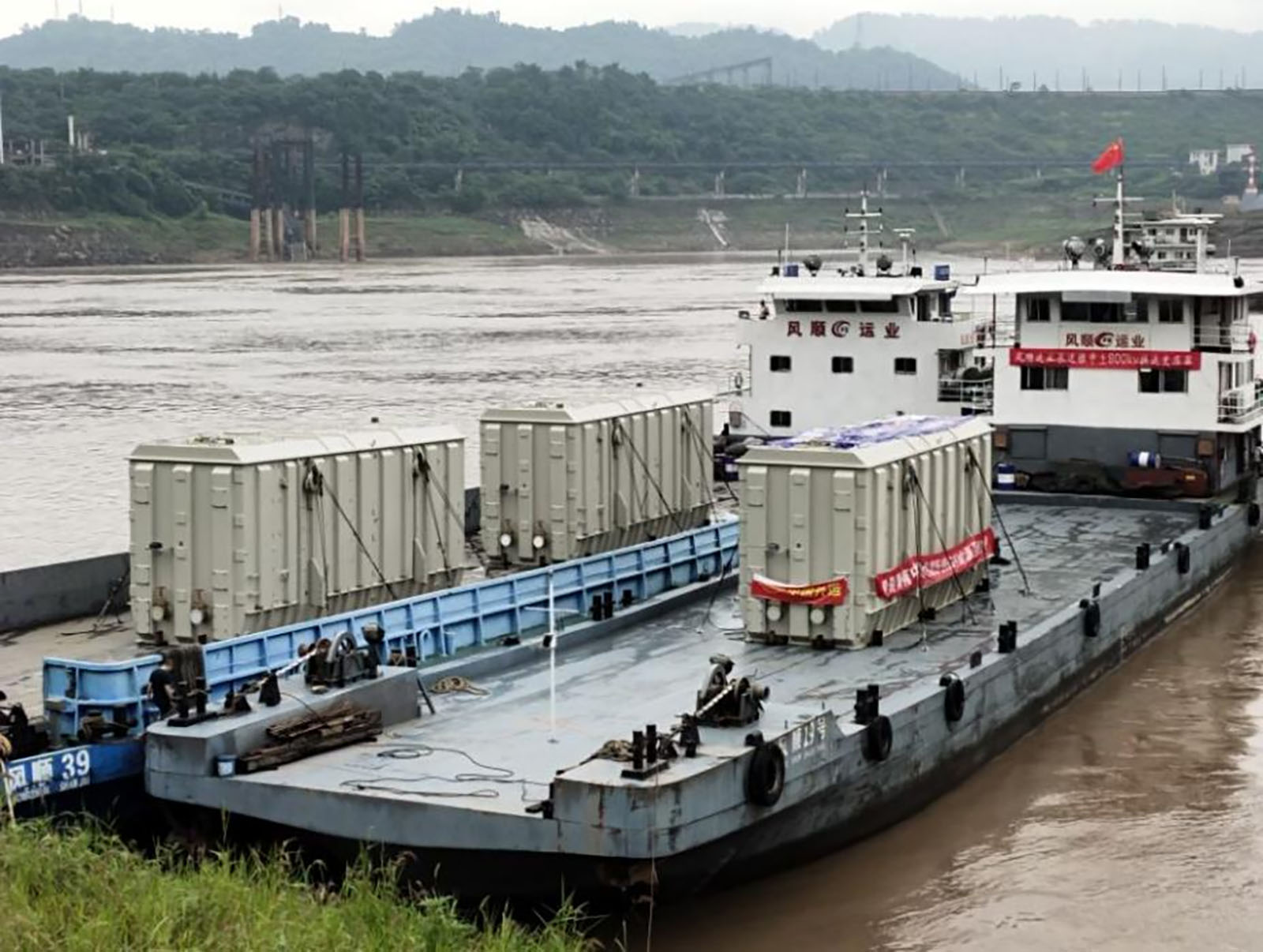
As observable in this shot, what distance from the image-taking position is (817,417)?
31.8 metres

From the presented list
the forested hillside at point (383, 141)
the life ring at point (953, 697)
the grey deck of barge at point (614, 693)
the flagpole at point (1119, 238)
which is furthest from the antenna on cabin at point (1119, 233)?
the forested hillside at point (383, 141)

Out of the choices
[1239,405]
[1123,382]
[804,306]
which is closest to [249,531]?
[1123,382]

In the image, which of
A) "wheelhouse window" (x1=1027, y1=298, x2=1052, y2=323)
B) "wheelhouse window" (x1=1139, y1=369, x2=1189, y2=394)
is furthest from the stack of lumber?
"wheelhouse window" (x1=1139, y1=369, x2=1189, y2=394)

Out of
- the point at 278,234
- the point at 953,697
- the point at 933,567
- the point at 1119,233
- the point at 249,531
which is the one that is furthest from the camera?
the point at 278,234

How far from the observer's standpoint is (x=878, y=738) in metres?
16.1

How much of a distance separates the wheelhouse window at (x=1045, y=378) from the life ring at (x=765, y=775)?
51.7ft

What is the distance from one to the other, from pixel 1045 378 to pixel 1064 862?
13457mm

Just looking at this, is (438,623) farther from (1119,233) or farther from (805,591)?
(1119,233)

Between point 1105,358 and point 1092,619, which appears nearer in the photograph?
point 1092,619

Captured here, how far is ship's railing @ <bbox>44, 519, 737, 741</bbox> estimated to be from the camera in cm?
1520

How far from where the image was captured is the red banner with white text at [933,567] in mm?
19062

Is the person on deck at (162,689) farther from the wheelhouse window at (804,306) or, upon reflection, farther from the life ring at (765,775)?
the wheelhouse window at (804,306)

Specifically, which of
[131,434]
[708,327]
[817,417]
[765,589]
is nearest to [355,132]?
[708,327]

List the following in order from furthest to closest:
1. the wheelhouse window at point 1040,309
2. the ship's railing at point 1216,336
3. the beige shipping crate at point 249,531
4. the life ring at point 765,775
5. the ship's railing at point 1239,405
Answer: the wheelhouse window at point 1040,309 → the ship's railing at point 1239,405 → the ship's railing at point 1216,336 → the beige shipping crate at point 249,531 → the life ring at point 765,775
